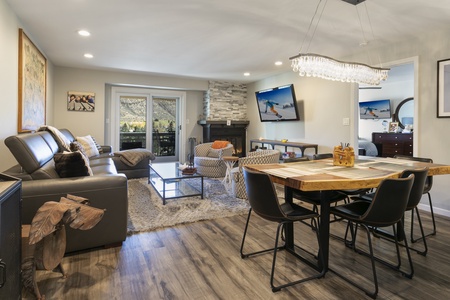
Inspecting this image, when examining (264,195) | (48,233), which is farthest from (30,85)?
(264,195)

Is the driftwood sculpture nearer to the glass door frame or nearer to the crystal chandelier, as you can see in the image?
the crystal chandelier

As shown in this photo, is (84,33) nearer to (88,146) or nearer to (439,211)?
(88,146)

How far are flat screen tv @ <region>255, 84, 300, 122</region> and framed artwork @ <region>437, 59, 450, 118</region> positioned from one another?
250 cm

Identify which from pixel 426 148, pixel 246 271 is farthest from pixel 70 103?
pixel 426 148

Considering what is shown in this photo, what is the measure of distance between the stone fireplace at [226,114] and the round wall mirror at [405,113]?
14.2 ft

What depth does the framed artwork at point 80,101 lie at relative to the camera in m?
5.79

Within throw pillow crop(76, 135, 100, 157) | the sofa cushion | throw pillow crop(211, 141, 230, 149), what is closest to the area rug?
the sofa cushion

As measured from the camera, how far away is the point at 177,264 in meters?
2.12

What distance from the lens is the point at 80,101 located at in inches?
231

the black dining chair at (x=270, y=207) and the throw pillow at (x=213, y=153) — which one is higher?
the throw pillow at (x=213, y=153)

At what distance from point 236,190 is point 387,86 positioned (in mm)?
6492

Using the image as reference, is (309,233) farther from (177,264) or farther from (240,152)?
(240,152)

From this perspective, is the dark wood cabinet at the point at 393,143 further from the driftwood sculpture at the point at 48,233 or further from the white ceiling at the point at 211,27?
the driftwood sculpture at the point at 48,233

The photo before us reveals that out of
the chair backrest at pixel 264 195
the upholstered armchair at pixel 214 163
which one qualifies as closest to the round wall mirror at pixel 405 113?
the upholstered armchair at pixel 214 163
